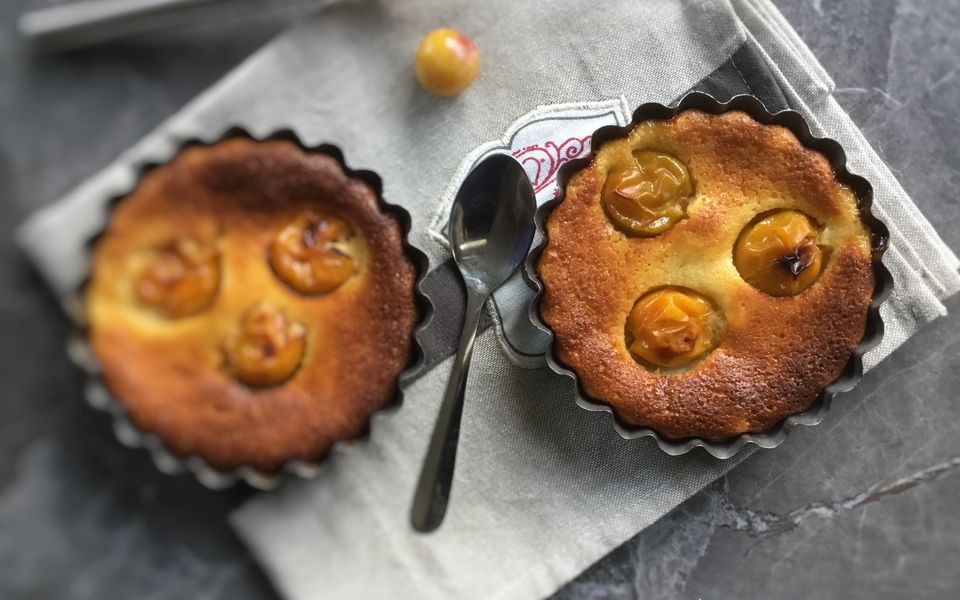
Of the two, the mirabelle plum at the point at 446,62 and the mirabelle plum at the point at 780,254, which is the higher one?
the mirabelle plum at the point at 446,62

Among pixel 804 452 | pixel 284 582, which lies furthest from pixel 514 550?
pixel 804 452

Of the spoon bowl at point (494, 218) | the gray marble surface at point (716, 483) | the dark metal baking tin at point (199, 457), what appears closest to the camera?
the dark metal baking tin at point (199, 457)

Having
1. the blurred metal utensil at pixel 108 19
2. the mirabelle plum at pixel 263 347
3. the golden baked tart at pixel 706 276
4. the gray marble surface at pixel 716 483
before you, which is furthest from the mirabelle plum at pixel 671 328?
the blurred metal utensil at pixel 108 19

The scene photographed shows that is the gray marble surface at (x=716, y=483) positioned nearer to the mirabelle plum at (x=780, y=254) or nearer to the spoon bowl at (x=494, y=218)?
the mirabelle plum at (x=780, y=254)

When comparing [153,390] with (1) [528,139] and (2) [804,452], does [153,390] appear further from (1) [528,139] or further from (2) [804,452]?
(2) [804,452]

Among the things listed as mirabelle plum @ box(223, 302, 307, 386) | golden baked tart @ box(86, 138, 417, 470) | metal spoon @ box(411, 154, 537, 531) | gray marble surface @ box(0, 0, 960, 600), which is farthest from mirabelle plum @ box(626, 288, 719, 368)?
mirabelle plum @ box(223, 302, 307, 386)

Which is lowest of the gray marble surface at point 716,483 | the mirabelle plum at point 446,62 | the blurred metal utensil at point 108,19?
the gray marble surface at point 716,483

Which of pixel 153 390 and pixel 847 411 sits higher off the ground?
pixel 153 390
